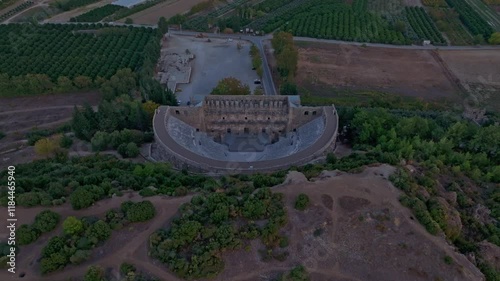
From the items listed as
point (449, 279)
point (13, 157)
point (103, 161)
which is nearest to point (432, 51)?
point (449, 279)

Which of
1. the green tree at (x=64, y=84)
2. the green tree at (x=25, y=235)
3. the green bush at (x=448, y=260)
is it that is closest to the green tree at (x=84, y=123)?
the green tree at (x=64, y=84)

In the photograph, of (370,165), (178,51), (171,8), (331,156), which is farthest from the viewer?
(171,8)

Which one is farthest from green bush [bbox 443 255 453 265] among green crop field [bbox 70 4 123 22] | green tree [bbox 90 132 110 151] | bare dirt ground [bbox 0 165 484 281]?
green crop field [bbox 70 4 123 22]

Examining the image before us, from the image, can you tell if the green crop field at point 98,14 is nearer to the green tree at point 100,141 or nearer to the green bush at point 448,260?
the green tree at point 100,141

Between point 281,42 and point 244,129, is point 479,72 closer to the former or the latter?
point 281,42

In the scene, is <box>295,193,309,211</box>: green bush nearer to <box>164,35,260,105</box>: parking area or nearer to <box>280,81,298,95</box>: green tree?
<box>280,81,298,95</box>: green tree

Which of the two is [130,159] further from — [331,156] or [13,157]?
[331,156]
